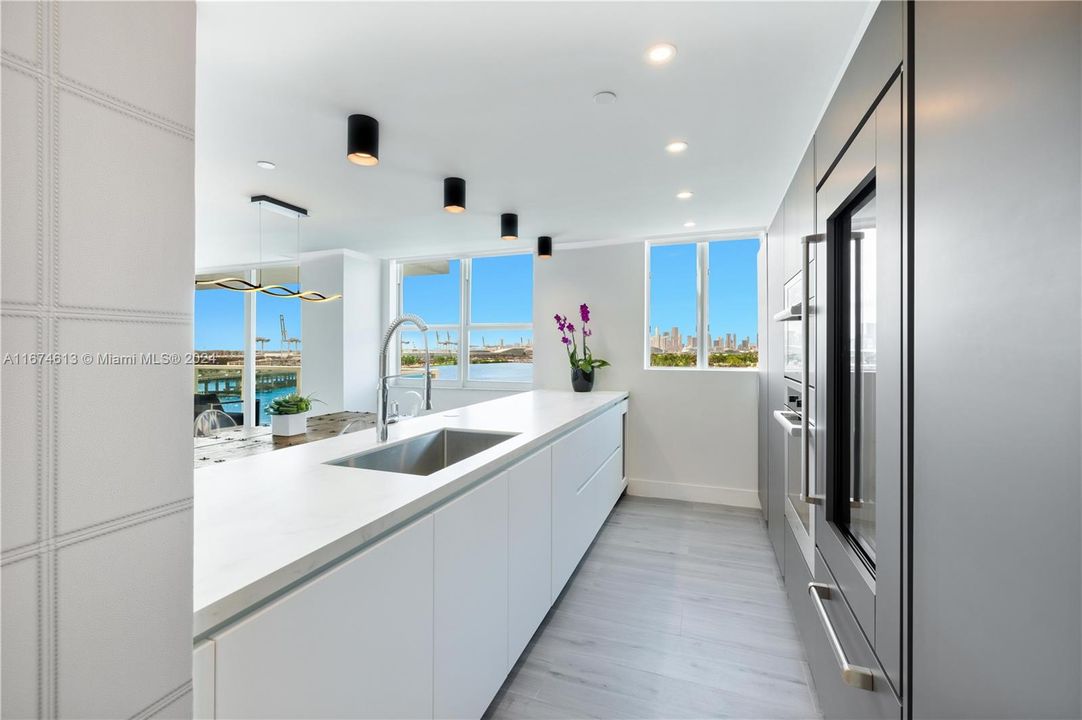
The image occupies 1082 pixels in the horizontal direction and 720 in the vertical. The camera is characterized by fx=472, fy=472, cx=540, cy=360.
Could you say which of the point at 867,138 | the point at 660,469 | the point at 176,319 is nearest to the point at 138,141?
the point at 176,319

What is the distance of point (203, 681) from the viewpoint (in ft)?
2.16

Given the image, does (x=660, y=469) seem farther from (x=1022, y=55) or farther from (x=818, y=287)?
(x=1022, y=55)

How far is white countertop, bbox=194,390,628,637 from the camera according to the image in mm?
754

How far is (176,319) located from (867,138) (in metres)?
1.45

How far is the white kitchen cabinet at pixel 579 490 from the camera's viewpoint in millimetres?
2260

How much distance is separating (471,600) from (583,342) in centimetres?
314

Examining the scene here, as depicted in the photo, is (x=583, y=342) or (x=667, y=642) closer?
(x=667, y=642)

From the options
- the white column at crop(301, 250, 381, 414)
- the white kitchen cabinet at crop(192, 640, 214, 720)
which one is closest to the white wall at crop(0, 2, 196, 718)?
the white kitchen cabinet at crop(192, 640, 214, 720)

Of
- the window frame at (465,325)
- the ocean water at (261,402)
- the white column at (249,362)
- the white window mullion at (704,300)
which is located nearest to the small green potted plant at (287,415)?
the window frame at (465,325)

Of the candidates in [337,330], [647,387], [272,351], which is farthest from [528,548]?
[272,351]

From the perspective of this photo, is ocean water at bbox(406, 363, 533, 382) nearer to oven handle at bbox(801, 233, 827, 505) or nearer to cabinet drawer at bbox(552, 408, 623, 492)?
→ cabinet drawer at bbox(552, 408, 623, 492)

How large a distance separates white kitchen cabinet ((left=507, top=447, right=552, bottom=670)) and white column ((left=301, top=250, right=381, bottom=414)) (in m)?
3.60

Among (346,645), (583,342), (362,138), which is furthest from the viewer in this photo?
(583,342)

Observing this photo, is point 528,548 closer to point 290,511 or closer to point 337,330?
point 290,511
